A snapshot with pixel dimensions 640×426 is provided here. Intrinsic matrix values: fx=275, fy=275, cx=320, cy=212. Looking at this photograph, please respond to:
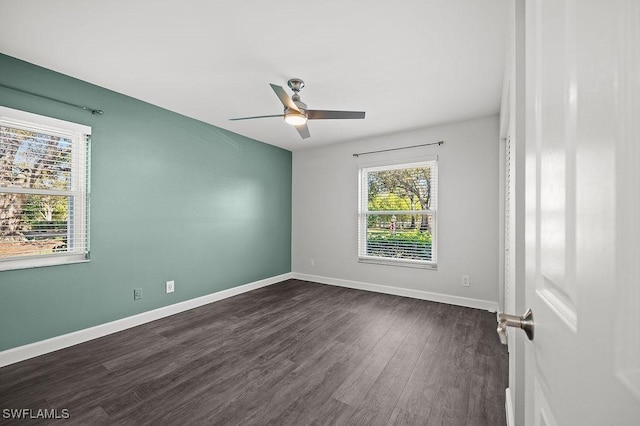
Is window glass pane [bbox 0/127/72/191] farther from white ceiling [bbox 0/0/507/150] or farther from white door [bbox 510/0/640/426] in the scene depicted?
white door [bbox 510/0/640/426]

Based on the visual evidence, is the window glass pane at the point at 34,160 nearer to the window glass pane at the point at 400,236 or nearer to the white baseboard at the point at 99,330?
the white baseboard at the point at 99,330

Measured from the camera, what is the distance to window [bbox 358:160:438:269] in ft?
13.4

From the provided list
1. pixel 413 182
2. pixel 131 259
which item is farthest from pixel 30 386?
pixel 413 182

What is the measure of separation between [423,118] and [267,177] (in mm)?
2706

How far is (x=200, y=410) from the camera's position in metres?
1.75

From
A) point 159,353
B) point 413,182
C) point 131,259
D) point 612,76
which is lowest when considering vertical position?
point 159,353

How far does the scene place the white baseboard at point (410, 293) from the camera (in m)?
3.63

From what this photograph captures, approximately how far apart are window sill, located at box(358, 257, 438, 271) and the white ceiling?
218 cm

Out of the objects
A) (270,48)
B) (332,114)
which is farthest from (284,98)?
(332,114)

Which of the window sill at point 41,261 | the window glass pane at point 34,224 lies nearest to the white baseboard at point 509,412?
the window sill at point 41,261

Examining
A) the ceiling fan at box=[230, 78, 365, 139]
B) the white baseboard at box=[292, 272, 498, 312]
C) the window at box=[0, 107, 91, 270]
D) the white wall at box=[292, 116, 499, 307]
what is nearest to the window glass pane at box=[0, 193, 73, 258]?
the window at box=[0, 107, 91, 270]

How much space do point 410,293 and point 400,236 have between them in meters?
0.87

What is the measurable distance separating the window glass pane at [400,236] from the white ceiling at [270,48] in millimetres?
1708

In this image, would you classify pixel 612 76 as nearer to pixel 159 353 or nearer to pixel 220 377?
pixel 220 377
